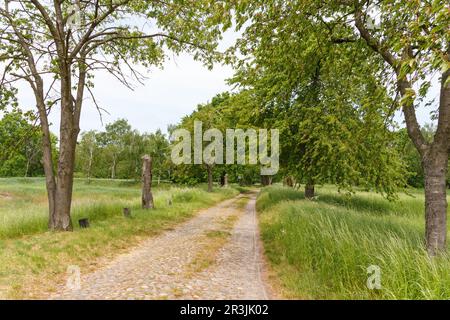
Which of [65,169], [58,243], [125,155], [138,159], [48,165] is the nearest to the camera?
[58,243]

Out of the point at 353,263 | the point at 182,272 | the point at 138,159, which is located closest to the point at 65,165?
the point at 182,272

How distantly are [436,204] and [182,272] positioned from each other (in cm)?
525

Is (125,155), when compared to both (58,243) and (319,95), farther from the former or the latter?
(58,243)

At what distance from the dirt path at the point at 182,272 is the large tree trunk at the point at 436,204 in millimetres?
3332

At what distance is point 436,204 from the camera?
5465 millimetres

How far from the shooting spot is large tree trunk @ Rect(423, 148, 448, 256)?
17.6ft

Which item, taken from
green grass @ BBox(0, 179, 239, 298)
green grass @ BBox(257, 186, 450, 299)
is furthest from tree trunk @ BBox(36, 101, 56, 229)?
green grass @ BBox(257, 186, 450, 299)

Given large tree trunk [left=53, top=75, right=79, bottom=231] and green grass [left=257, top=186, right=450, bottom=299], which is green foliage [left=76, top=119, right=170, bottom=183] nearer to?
large tree trunk [left=53, top=75, right=79, bottom=231]

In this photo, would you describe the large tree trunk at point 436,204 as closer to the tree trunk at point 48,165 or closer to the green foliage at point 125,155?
the tree trunk at point 48,165

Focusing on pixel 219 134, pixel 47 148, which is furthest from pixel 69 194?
pixel 219 134

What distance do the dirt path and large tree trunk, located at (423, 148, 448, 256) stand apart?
10.9ft

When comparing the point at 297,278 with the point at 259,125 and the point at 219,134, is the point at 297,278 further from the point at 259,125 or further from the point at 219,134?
the point at 219,134

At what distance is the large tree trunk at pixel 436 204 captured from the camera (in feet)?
17.6
